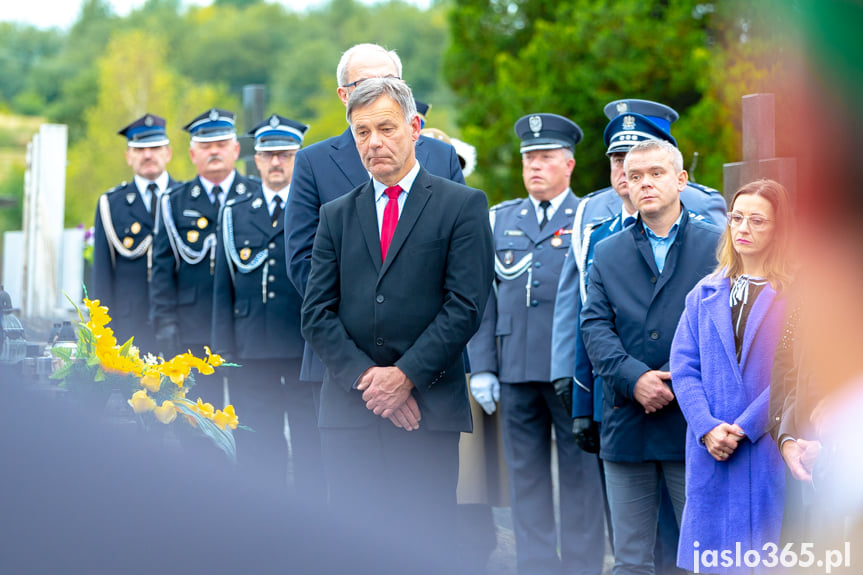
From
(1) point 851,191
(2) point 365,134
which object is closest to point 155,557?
(1) point 851,191

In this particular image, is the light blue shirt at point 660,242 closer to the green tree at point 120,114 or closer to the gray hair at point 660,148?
the gray hair at point 660,148

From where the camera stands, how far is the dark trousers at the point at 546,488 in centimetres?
548

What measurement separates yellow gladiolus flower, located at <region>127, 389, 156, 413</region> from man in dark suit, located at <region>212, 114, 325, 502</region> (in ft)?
10.6

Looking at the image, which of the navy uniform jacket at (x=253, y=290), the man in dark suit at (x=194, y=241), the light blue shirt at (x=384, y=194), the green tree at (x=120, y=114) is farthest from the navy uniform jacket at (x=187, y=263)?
the green tree at (x=120, y=114)

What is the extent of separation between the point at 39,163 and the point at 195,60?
74868mm

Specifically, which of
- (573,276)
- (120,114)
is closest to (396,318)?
(573,276)

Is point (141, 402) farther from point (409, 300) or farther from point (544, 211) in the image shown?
point (544, 211)

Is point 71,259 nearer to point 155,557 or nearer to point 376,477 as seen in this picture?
point 376,477

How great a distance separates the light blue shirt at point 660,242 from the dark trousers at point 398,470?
4.36 feet

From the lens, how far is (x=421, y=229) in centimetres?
363

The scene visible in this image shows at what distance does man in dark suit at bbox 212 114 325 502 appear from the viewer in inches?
243

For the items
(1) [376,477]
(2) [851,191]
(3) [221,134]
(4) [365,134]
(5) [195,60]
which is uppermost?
(5) [195,60]

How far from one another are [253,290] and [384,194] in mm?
2789

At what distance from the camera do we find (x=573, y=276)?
5.18m
